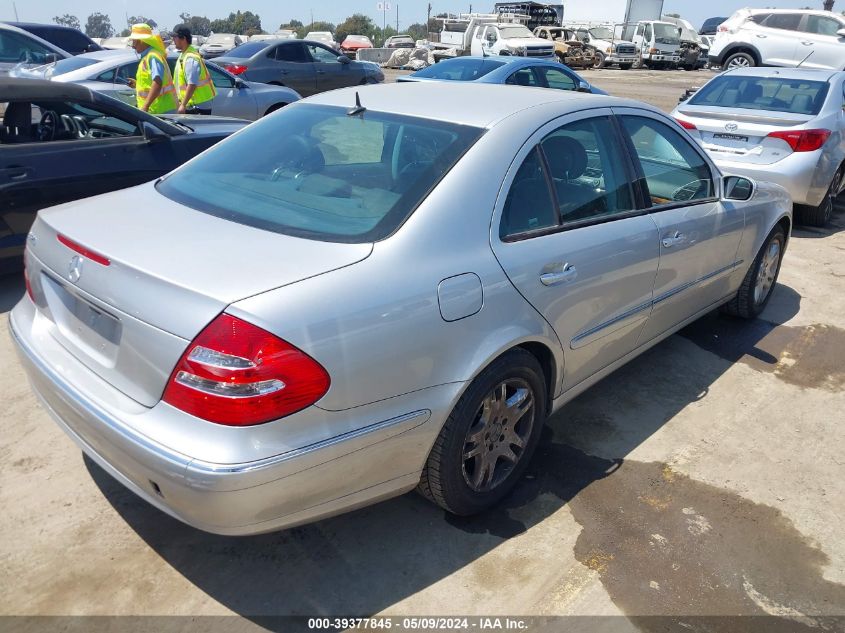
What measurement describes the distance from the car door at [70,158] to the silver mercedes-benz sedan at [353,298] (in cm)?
217

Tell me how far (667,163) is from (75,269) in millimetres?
3081

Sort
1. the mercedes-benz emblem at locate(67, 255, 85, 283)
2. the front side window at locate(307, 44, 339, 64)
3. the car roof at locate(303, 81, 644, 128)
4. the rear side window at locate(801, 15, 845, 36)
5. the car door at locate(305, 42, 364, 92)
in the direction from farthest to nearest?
the rear side window at locate(801, 15, 845, 36), the front side window at locate(307, 44, 339, 64), the car door at locate(305, 42, 364, 92), the car roof at locate(303, 81, 644, 128), the mercedes-benz emblem at locate(67, 255, 85, 283)

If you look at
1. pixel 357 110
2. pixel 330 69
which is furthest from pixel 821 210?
pixel 330 69

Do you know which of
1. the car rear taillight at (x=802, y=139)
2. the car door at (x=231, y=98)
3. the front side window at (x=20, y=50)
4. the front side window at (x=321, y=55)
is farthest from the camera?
the front side window at (x=321, y=55)

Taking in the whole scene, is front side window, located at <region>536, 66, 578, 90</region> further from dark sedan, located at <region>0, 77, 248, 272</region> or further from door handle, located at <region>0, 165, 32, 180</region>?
door handle, located at <region>0, 165, 32, 180</region>

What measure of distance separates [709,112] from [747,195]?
3543 millimetres

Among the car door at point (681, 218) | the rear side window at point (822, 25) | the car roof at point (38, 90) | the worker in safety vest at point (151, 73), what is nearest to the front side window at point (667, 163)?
the car door at point (681, 218)

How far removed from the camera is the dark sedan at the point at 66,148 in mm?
4711

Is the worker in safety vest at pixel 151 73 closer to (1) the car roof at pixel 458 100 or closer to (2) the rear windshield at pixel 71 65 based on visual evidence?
(2) the rear windshield at pixel 71 65

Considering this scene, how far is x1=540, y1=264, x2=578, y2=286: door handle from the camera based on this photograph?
9.26ft

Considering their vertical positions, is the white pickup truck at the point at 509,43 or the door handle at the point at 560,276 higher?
the door handle at the point at 560,276

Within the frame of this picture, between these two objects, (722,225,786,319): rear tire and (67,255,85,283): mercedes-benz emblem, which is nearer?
(67,255,85,283): mercedes-benz emblem

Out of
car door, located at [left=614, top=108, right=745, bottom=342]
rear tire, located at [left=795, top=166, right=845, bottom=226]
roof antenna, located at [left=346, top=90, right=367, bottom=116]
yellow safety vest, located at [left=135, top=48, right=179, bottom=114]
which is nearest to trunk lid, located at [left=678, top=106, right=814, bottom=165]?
rear tire, located at [left=795, top=166, right=845, bottom=226]

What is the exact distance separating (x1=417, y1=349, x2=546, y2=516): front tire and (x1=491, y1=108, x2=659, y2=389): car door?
257 mm
